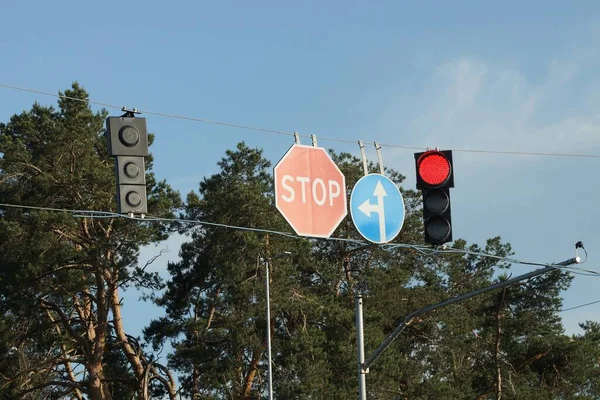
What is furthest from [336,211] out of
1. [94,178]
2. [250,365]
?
[250,365]

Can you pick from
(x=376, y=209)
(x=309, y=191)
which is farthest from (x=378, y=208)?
(x=309, y=191)

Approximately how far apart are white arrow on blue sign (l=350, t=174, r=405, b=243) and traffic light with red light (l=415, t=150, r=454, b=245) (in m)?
2.15

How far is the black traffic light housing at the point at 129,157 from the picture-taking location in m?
13.6

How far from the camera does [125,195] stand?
44.7 ft

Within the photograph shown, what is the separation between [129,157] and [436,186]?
3.69m

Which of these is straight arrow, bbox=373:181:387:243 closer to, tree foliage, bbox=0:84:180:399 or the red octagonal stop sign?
the red octagonal stop sign

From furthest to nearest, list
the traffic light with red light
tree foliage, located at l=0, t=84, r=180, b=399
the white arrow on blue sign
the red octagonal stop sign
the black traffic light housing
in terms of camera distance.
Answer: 1. tree foliage, located at l=0, t=84, r=180, b=399
2. the white arrow on blue sign
3. the red octagonal stop sign
4. the black traffic light housing
5. the traffic light with red light

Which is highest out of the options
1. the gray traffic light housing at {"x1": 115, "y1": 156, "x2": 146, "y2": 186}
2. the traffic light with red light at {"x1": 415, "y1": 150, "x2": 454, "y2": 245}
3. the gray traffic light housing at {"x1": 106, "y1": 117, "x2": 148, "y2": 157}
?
the gray traffic light housing at {"x1": 106, "y1": 117, "x2": 148, "y2": 157}

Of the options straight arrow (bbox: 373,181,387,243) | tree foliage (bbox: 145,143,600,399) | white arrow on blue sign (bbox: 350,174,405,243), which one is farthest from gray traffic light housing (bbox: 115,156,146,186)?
tree foliage (bbox: 145,143,600,399)

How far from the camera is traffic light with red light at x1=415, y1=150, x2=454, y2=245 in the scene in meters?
13.5

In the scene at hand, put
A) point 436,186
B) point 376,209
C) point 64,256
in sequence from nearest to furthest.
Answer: point 436,186 < point 376,209 < point 64,256

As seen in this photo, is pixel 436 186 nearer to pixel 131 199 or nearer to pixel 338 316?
pixel 131 199

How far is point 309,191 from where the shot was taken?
14844 millimetres

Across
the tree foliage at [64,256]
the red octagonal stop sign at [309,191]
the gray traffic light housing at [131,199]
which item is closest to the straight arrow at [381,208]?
the red octagonal stop sign at [309,191]
